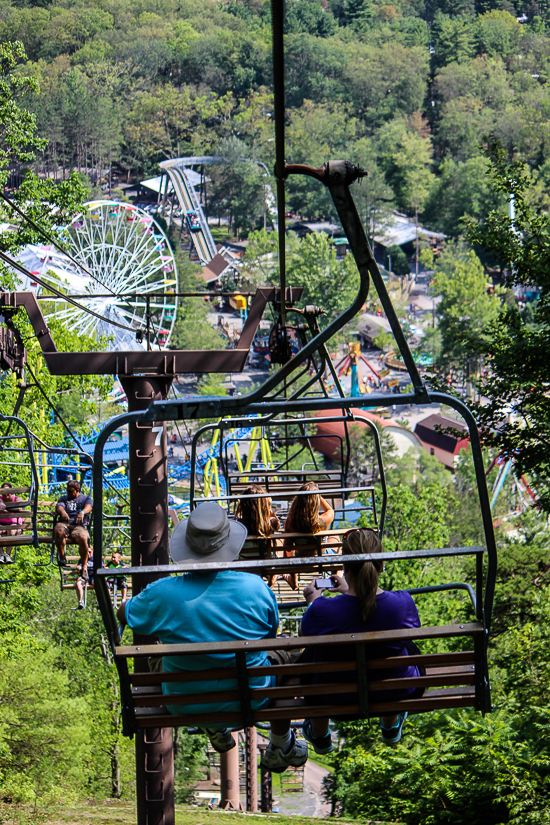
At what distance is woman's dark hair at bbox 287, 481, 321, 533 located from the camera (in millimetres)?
5793

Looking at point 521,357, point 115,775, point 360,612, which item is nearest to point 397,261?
point 115,775

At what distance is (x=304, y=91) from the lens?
112 meters

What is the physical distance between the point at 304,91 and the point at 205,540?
116 metres

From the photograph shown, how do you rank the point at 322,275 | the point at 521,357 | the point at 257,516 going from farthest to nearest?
1. the point at 322,275
2. the point at 521,357
3. the point at 257,516

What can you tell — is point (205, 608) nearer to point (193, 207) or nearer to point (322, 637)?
point (322, 637)

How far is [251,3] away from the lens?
134m

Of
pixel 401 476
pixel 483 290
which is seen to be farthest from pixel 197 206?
pixel 401 476

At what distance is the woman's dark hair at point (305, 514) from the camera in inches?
228

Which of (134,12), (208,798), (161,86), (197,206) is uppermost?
(134,12)

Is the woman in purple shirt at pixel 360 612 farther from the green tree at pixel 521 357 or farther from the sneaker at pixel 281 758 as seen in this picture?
the green tree at pixel 521 357

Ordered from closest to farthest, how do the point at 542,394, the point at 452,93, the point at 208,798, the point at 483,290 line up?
the point at 542,394
the point at 208,798
the point at 483,290
the point at 452,93

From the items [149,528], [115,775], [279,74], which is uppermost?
[279,74]

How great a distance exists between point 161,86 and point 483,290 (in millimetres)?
50147

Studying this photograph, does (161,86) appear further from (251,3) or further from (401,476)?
(401,476)
